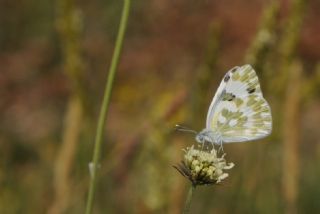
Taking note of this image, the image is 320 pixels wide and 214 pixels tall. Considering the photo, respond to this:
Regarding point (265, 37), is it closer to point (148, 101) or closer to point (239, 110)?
point (239, 110)

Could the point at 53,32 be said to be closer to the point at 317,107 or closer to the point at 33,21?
the point at 33,21

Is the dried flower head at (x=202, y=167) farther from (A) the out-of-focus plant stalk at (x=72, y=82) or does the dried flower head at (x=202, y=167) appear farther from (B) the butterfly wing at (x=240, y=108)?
(A) the out-of-focus plant stalk at (x=72, y=82)

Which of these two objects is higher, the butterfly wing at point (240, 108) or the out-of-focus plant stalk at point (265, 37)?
the out-of-focus plant stalk at point (265, 37)

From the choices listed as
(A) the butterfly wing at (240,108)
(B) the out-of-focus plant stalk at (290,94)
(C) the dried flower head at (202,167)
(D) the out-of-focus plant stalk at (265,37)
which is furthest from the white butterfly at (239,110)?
(B) the out-of-focus plant stalk at (290,94)

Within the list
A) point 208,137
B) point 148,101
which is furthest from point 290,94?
point 148,101

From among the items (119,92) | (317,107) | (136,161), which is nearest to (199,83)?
(136,161)

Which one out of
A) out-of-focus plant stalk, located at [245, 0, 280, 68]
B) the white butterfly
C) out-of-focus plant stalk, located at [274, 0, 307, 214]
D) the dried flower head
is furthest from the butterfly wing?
out-of-focus plant stalk, located at [274, 0, 307, 214]
